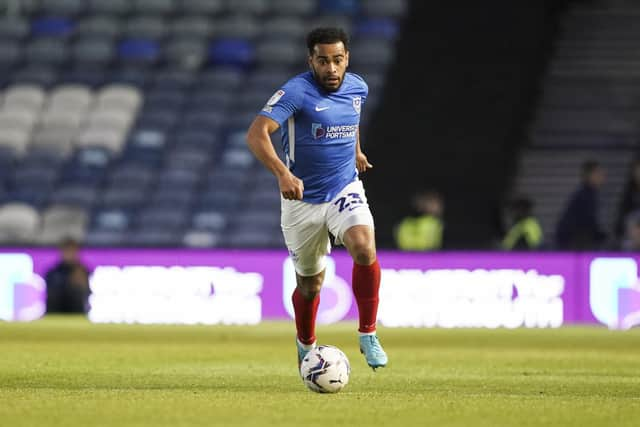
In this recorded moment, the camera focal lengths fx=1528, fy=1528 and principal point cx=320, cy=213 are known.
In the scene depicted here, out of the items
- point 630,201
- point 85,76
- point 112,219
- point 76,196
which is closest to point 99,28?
point 85,76

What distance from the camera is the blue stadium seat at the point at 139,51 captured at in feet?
81.7

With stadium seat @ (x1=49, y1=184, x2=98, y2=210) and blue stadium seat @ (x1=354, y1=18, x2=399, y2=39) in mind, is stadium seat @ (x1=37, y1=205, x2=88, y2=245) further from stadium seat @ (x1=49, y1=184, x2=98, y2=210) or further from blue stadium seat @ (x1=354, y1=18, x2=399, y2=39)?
blue stadium seat @ (x1=354, y1=18, x2=399, y2=39)

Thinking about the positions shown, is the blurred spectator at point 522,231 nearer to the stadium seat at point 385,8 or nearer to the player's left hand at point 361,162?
the stadium seat at point 385,8

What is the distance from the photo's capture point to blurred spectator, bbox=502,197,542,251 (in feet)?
59.8

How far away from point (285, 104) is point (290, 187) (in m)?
0.62

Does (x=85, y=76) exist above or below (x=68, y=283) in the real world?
above

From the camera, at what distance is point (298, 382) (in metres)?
8.93

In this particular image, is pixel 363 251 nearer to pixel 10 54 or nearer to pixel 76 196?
pixel 76 196

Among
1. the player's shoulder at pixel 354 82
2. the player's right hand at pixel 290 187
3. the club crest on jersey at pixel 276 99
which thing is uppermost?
the player's shoulder at pixel 354 82

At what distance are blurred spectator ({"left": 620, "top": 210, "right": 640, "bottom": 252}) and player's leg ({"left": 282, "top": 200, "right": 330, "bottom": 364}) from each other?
Answer: 9115mm

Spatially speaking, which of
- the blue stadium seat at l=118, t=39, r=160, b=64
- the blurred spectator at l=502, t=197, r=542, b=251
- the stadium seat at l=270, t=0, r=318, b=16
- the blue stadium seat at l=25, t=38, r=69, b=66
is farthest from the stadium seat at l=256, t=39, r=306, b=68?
the blurred spectator at l=502, t=197, r=542, b=251

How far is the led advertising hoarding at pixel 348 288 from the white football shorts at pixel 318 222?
26.9 ft

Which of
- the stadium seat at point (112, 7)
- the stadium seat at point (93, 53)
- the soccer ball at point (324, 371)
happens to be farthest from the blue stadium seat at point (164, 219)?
the soccer ball at point (324, 371)

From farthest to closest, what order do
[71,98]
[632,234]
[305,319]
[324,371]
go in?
[71,98]
[632,234]
[305,319]
[324,371]
